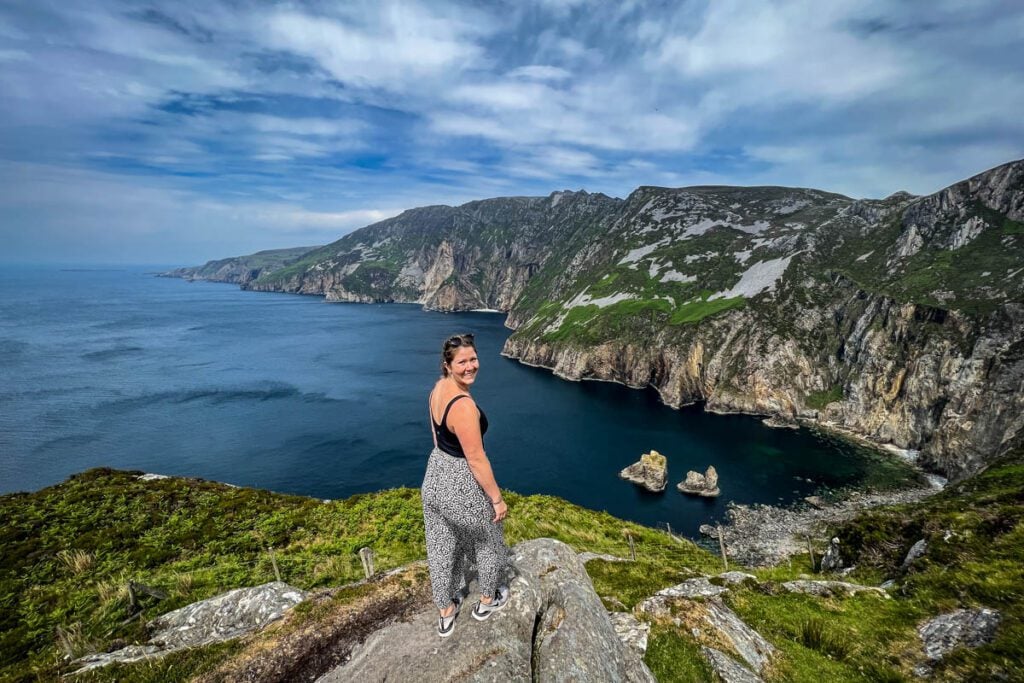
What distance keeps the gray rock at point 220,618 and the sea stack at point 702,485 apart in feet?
219

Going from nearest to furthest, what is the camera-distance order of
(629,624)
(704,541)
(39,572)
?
(629,624), (39,572), (704,541)

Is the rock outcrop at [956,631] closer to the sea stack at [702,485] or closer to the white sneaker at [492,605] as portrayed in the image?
the white sneaker at [492,605]

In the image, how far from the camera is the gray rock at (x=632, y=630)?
8.20m

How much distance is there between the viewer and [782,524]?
186ft

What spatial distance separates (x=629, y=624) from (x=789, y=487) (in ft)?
242

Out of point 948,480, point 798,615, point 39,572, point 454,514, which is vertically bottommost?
point 948,480

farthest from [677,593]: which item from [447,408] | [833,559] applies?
[833,559]

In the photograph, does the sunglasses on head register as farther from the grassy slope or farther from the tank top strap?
the grassy slope

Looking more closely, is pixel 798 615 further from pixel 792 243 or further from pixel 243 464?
pixel 792 243

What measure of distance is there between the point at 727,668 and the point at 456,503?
582 centimetres

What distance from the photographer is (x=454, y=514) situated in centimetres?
696

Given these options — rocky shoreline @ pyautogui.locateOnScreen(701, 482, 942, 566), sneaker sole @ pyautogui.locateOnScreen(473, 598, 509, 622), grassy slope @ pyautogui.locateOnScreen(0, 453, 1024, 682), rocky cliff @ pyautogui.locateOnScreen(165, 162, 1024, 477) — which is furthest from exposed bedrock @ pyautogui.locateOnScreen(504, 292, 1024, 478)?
sneaker sole @ pyautogui.locateOnScreen(473, 598, 509, 622)

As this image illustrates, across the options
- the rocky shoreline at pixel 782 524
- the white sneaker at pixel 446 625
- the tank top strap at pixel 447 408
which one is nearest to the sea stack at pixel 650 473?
the rocky shoreline at pixel 782 524

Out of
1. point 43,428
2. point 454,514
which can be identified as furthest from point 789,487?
point 43,428
